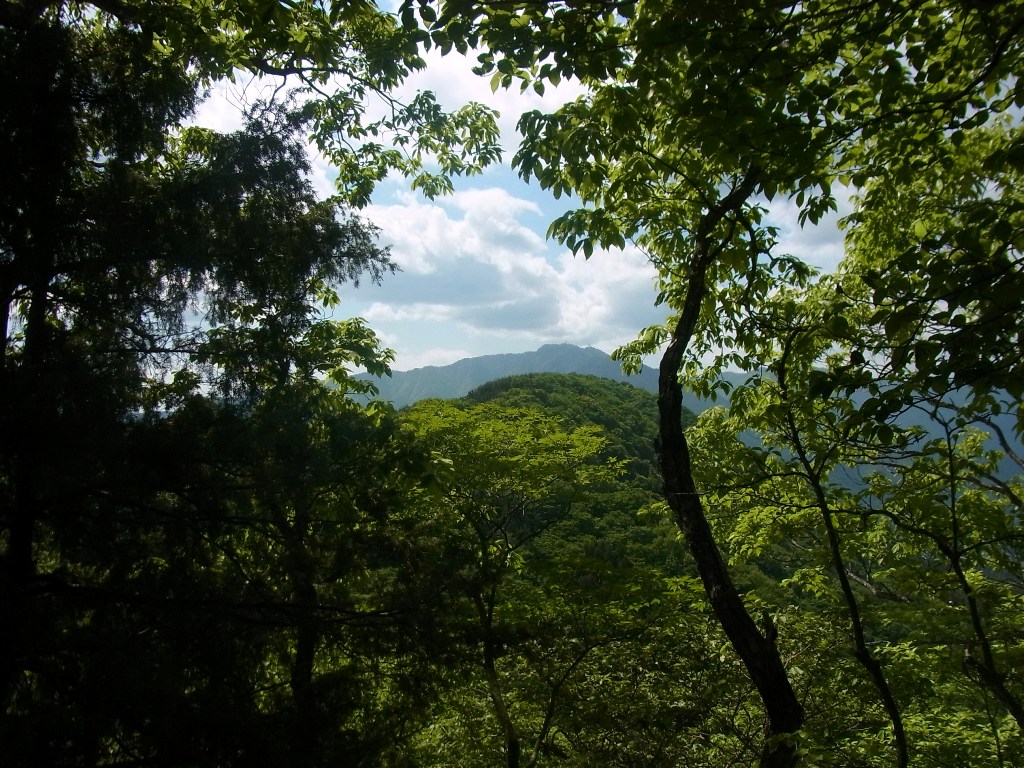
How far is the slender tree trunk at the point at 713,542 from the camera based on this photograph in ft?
10.8

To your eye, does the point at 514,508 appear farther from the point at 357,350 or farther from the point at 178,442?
the point at 178,442

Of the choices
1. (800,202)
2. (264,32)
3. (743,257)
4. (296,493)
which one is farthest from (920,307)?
(264,32)

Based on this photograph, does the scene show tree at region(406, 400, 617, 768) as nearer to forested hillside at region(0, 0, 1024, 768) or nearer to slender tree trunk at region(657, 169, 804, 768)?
forested hillside at region(0, 0, 1024, 768)

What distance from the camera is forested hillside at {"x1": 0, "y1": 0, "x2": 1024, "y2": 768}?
2.61 m

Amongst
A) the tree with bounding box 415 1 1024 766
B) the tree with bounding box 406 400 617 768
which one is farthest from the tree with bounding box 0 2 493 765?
the tree with bounding box 406 400 617 768

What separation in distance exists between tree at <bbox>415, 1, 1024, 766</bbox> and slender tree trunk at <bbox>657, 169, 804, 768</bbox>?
0.01 m

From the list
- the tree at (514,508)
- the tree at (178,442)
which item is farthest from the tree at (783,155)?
the tree at (514,508)

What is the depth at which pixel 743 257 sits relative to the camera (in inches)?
155

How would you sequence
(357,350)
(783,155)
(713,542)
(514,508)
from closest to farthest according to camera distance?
(783,155), (713,542), (357,350), (514,508)

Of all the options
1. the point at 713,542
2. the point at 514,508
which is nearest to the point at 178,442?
the point at 713,542

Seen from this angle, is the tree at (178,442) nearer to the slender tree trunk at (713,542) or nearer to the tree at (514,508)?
the slender tree trunk at (713,542)

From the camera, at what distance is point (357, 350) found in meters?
5.25

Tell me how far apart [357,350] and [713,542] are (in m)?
3.29

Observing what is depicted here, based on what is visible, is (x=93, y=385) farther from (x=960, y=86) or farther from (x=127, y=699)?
(x=960, y=86)
